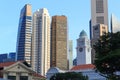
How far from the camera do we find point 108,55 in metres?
52.3

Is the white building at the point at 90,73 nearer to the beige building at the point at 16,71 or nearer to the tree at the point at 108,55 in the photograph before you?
the beige building at the point at 16,71

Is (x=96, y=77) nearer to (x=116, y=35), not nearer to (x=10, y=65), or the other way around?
(x=10, y=65)

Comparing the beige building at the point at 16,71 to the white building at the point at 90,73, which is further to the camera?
the white building at the point at 90,73

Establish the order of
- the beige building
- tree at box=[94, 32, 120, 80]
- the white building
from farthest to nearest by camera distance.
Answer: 1. the white building
2. the beige building
3. tree at box=[94, 32, 120, 80]

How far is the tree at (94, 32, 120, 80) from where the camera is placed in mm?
51969

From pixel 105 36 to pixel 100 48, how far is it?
2.53 metres

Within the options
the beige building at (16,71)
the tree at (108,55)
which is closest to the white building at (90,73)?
the beige building at (16,71)

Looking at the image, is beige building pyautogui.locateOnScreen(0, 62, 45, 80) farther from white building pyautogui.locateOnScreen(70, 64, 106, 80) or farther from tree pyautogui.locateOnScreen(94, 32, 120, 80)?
white building pyautogui.locateOnScreen(70, 64, 106, 80)

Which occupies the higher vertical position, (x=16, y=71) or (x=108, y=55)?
(x=108, y=55)

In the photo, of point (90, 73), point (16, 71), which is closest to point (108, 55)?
point (16, 71)

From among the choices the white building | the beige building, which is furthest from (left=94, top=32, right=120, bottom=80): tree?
the white building

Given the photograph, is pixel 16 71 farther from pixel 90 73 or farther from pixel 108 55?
pixel 90 73

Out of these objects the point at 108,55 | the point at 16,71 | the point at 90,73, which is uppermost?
the point at 108,55

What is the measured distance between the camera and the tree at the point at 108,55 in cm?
5197
